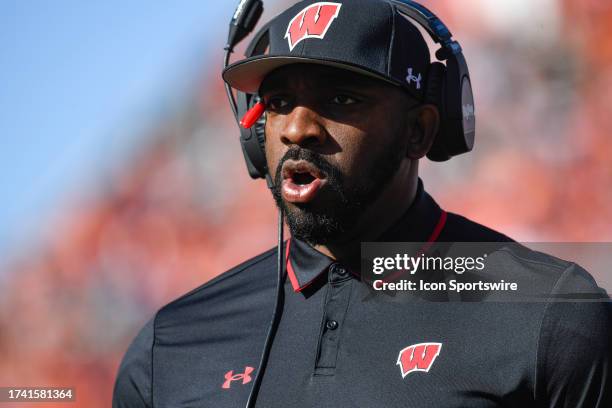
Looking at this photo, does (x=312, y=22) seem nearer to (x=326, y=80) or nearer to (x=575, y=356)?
(x=326, y=80)

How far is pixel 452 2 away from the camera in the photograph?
6.43 metres

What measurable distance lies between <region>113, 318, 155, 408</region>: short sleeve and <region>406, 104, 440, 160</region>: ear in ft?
2.56

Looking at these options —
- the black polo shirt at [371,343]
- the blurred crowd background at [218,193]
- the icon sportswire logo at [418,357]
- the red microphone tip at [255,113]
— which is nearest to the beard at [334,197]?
the black polo shirt at [371,343]

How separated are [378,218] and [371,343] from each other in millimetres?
287

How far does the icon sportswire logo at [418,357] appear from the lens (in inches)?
78.3

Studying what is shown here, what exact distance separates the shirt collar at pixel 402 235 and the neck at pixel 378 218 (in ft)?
0.06

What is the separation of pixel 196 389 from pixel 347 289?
0.41 metres

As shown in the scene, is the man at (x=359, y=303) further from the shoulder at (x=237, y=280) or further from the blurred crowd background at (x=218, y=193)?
the blurred crowd background at (x=218, y=193)

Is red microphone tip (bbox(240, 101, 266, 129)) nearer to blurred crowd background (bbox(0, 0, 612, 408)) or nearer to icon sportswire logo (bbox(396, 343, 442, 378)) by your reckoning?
icon sportswire logo (bbox(396, 343, 442, 378))

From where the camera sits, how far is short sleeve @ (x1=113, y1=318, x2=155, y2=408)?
235 centimetres

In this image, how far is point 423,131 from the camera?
2262 millimetres

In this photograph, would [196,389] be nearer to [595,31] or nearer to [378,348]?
[378,348]

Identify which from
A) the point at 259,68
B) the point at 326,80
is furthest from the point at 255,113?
the point at 326,80

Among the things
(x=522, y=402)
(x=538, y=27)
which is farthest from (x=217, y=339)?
(x=538, y=27)
